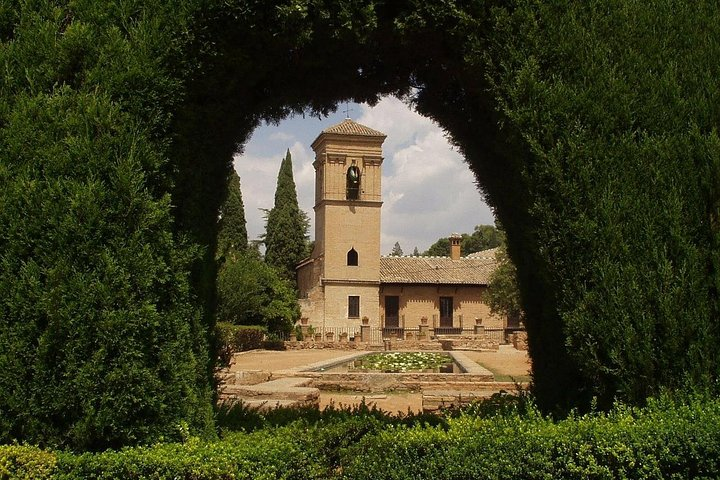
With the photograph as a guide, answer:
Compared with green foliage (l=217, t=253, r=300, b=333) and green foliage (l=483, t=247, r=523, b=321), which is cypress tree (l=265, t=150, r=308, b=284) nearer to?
green foliage (l=217, t=253, r=300, b=333)

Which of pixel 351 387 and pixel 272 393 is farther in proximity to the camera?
pixel 351 387

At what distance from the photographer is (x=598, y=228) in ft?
12.2

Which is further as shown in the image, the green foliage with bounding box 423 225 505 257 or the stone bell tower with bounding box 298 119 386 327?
the green foliage with bounding box 423 225 505 257

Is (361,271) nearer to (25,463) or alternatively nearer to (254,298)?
(254,298)

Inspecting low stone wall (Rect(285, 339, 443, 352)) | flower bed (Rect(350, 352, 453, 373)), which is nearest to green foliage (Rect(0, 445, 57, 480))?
flower bed (Rect(350, 352, 453, 373))

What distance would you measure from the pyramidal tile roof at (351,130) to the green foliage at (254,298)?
39.6ft

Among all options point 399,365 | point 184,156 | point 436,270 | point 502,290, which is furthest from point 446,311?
point 184,156

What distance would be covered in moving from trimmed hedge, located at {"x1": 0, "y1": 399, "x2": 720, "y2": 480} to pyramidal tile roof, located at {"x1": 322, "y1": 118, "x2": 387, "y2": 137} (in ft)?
124

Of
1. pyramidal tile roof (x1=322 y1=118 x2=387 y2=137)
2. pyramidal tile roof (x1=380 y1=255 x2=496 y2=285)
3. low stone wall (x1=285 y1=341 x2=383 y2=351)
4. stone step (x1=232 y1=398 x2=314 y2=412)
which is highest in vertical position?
pyramidal tile roof (x1=322 y1=118 x2=387 y2=137)

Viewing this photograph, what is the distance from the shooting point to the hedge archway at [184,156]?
361cm

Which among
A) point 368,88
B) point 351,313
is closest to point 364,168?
point 351,313

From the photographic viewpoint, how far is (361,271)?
137 ft

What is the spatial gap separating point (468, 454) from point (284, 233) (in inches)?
1770

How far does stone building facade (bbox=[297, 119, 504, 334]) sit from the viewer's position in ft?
134
